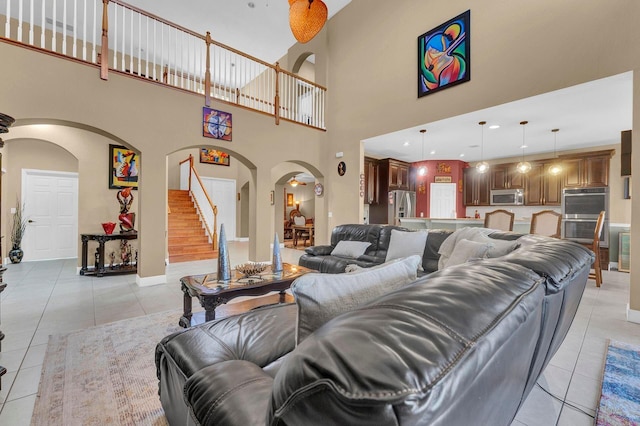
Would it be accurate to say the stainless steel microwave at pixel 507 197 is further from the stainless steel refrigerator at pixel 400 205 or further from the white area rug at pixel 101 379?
the white area rug at pixel 101 379

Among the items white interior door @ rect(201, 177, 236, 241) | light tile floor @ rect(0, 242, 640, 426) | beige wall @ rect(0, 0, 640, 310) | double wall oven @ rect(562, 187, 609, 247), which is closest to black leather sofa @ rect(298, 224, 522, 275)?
light tile floor @ rect(0, 242, 640, 426)

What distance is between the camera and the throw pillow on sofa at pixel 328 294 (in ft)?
2.81

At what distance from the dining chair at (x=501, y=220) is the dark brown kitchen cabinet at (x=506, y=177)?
342 cm

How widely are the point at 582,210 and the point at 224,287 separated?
306 inches

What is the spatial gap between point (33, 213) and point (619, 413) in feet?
29.5

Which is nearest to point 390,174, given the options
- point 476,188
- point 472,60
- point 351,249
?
point 476,188

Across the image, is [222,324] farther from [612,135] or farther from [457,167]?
[457,167]

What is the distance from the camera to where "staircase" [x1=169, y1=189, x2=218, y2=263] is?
668cm

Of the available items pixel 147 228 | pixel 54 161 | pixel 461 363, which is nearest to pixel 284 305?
pixel 461 363

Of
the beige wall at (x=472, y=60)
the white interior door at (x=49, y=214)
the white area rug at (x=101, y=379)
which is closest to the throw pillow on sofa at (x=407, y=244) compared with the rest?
the beige wall at (x=472, y=60)

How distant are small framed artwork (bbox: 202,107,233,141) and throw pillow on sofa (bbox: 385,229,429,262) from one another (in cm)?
346

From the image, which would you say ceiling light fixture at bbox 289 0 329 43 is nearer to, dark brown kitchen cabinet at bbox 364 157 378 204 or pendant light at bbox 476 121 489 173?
pendant light at bbox 476 121 489 173

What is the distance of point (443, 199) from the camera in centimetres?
851

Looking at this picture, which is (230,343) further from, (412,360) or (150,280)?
(150,280)
